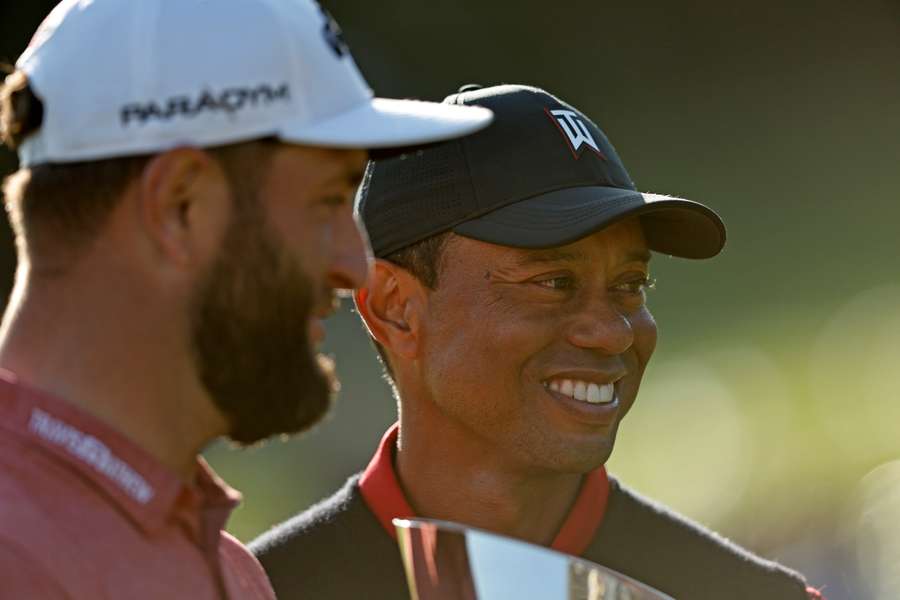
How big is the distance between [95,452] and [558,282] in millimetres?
1500

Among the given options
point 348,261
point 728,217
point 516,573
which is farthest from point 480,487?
point 728,217

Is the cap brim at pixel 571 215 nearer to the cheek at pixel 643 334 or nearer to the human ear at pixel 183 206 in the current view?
the cheek at pixel 643 334

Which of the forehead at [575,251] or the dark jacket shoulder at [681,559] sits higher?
the forehead at [575,251]

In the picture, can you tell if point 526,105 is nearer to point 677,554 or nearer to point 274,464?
point 677,554

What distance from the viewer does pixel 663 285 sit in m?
12.9

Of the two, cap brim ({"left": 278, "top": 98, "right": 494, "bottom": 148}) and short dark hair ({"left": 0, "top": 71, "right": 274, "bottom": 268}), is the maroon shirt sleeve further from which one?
cap brim ({"left": 278, "top": 98, "right": 494, "bottom": 148})

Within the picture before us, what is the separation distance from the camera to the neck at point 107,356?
174cm

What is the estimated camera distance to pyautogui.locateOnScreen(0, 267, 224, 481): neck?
1.74 m

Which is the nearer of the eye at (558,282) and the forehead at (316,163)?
the forehead at (316,163)

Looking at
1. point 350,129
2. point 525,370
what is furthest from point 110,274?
point 525,370

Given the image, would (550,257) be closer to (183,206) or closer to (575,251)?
(575,251)

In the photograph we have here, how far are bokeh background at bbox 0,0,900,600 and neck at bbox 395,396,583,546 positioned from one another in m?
5.63

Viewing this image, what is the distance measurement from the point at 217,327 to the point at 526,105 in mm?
1527

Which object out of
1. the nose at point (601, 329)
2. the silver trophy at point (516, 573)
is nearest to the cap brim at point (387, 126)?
the silver trophy at point (516, 573)
